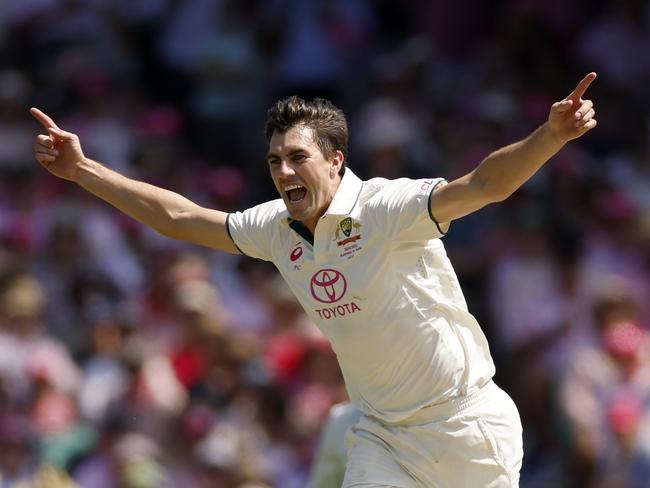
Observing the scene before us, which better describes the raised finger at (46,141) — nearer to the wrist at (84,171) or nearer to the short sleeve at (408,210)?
the wrist at (84,171)

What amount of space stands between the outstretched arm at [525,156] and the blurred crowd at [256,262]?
357cm

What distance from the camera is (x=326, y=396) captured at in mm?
Result: 9078

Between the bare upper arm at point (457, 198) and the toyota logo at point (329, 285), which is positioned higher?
Result: the bare upper arm at point (457, 198)

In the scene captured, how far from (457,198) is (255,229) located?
3.48 feet

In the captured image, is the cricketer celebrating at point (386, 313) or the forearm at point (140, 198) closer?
the cricketer celebrating at point (386, 313)

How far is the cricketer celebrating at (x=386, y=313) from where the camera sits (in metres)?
5.82

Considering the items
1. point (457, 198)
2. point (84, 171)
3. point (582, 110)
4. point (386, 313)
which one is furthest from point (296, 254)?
point (582, 110)

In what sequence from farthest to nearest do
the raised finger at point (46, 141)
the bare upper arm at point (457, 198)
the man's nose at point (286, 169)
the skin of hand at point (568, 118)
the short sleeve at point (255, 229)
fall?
the raised finger at point (46, 141)
the short sleeve at point (255, 229)
the man's nose at point (286, 169)
the bare upper arm at point (457, 198)
the skin of hand at point (568, 118)

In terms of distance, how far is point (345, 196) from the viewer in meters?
5.94

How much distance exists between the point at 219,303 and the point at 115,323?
716 mm

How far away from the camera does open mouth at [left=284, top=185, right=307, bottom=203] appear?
5961 millimetres

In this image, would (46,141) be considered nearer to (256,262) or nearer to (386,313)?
(386,313)

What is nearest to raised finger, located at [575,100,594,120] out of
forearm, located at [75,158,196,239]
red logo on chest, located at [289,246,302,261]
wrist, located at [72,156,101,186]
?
red logo on chest, located at [289,246,302,261]

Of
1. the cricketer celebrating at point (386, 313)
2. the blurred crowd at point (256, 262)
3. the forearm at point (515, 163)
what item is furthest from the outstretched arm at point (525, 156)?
the blurred crowd at point (256, 262)
